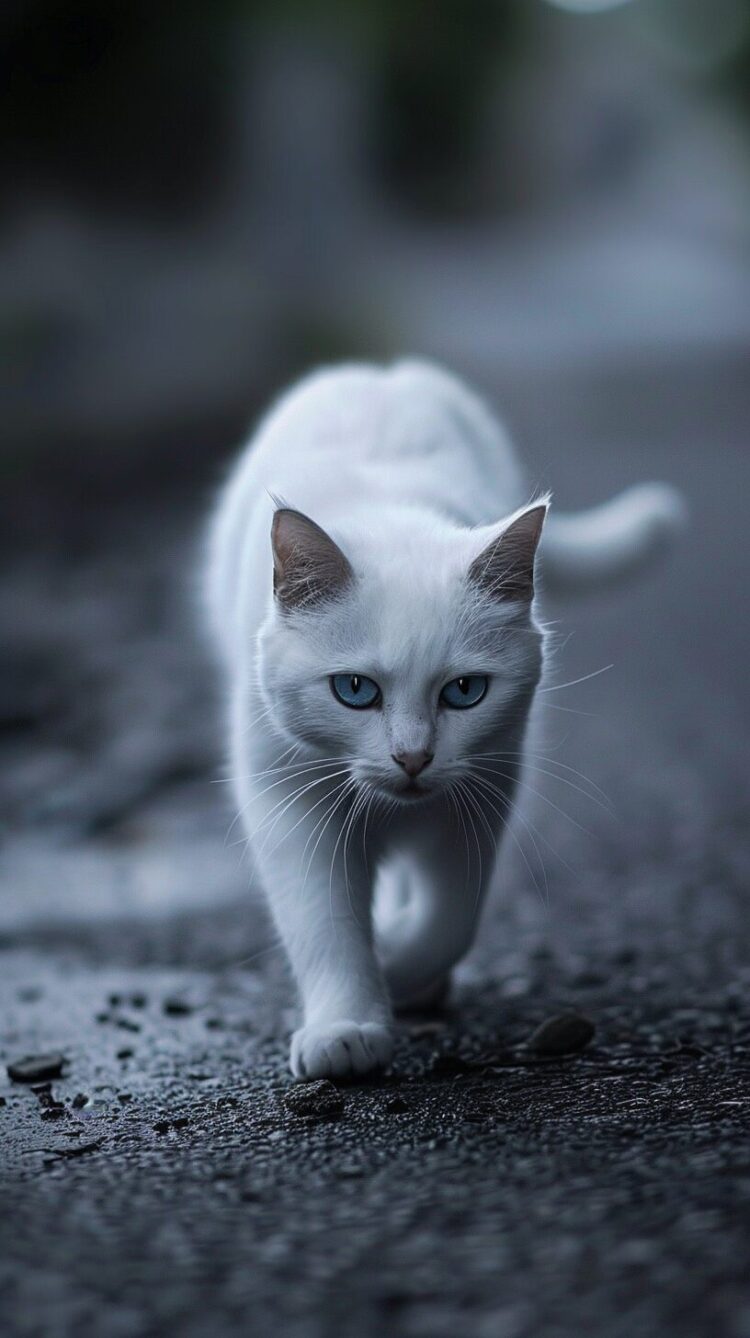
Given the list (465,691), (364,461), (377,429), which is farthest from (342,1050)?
(377,429)

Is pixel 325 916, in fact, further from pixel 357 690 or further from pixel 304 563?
pixel 304 563

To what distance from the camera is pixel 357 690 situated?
109 inches

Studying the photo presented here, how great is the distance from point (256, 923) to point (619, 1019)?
1.42 meters

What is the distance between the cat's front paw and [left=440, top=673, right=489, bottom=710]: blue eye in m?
0.62

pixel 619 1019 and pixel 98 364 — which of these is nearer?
pixel 619 1019

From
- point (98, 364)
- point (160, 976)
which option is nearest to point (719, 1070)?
point (160, 976)

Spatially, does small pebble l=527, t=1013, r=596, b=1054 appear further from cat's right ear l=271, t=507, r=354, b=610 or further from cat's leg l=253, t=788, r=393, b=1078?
A: cat's right ear l=271, t=507, r=354, b=610

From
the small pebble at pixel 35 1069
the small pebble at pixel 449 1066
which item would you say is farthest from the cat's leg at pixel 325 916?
the small pebble at pixel 35 1069

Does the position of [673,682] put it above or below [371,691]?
above

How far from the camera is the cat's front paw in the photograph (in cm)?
283

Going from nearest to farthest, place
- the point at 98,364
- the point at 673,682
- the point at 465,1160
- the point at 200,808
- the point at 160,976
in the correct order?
the point at 465,1160
the point at 160,976
the point at 200,808
the point at 673,682
the point at 98,364

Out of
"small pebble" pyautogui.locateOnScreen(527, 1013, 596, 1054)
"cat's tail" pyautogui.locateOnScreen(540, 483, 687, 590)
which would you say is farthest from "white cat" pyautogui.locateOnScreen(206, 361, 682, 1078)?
"cat's tail" pyautogui.locateOnScreen(540, 483, 687, 590)

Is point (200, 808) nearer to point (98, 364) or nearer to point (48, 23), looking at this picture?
point (98, 364)

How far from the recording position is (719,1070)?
2.83m
